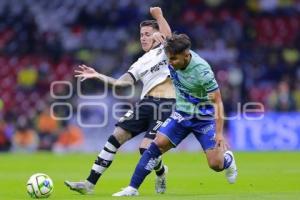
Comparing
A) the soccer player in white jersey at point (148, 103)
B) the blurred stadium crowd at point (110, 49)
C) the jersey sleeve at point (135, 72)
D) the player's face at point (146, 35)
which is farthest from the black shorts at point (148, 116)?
the blurred stadium crowd at point (110, 49)

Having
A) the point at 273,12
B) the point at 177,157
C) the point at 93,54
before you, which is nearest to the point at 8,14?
the point at 93,54

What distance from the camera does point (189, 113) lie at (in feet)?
33.3

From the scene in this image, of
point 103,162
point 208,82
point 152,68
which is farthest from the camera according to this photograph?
point 152,68

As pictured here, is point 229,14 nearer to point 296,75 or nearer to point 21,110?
point 296,75

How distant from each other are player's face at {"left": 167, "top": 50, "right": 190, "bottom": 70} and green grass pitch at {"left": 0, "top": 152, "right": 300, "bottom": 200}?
162 cm

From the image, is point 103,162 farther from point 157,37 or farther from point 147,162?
point 157,37

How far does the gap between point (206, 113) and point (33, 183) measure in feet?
7.77

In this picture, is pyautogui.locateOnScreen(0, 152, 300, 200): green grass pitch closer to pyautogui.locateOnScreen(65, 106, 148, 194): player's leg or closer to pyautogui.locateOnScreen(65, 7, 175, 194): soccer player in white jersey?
pyautogui.locateOnScreen(65, 106, 148, 194): player's leg

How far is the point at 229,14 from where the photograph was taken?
29953 millimetres

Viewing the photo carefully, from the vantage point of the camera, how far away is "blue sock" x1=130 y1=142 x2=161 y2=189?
9.88 meters

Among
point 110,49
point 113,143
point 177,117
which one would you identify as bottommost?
point 113,143

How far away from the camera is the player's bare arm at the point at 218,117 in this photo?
948 cm

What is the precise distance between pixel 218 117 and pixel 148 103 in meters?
1.74

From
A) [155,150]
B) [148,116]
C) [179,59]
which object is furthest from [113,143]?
[179,59]
